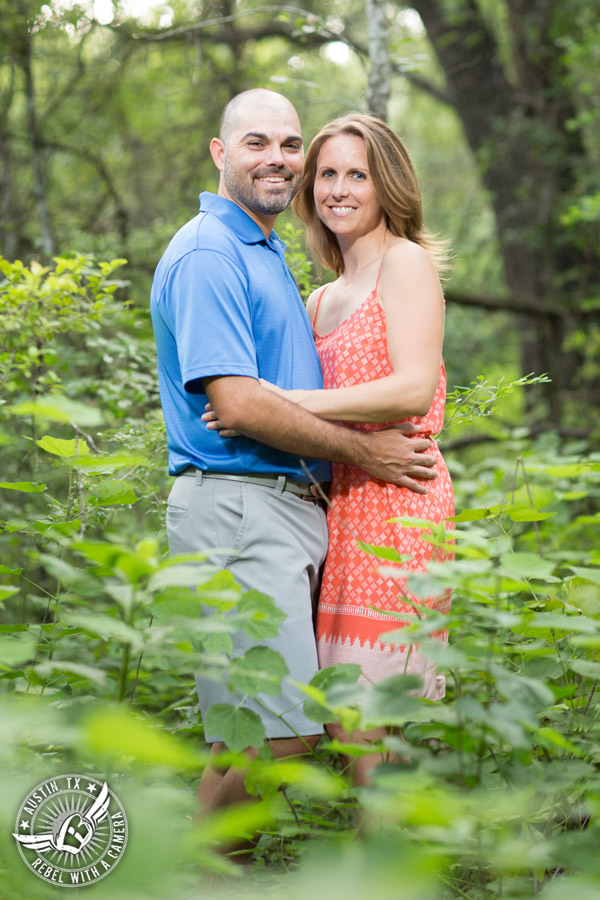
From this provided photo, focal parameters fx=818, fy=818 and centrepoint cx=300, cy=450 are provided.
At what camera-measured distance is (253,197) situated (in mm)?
2643

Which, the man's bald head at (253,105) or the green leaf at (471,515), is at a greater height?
the man's bald head at (253,105)

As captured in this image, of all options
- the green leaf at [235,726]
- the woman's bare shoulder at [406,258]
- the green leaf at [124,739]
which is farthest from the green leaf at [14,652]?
the woman's bare shoulder at [406,258]

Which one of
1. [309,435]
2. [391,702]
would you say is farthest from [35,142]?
[391,702]

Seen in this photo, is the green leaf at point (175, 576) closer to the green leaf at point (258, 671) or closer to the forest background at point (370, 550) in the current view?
the forest background at point (370, 550)

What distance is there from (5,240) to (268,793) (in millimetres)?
5622

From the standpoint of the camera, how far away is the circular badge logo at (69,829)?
1.50 m

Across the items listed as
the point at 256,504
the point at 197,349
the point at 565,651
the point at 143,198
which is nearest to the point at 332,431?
the point at 256,504

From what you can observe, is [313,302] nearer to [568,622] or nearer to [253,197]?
[253,197]

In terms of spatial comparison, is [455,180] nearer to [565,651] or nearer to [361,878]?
[565,651]

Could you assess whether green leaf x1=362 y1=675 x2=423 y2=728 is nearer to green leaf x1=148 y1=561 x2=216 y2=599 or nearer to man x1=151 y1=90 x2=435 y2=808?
green leaf x1=148 y1=561 x2=216 y2=599

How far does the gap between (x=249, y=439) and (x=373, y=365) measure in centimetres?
45

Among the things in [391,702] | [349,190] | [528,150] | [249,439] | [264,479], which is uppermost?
[528,150]

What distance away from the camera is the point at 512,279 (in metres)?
8.32

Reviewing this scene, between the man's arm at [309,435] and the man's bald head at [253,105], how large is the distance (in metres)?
1.00
